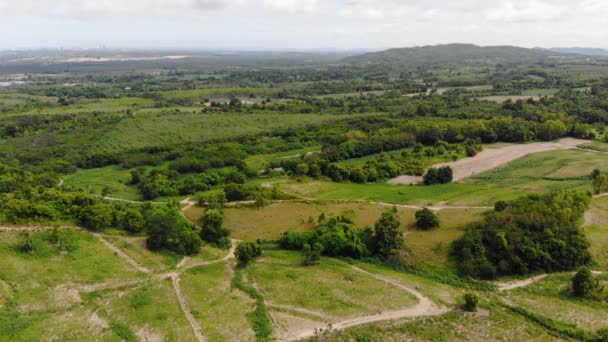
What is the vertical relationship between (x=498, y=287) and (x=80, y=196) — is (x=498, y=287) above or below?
below

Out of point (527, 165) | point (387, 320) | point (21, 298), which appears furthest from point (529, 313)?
point (527, 165)

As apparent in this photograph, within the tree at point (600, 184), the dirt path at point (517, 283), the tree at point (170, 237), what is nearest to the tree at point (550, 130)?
the tree at point (600, 184)

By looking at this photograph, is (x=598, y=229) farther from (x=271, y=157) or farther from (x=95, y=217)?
(x=271, y=157)

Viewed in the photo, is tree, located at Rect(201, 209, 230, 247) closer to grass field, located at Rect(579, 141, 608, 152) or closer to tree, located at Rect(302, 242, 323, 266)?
tree, located at Rect(302, 242, 323, 266)

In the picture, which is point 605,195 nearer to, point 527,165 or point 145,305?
point 527,165

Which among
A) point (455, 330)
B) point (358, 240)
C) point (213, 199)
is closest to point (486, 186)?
point (358, 240)

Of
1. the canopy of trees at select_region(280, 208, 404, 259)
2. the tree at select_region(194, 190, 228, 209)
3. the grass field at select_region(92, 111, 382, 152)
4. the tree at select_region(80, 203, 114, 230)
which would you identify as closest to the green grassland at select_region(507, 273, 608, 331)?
the canopy of trees at select_region(280, 208, 404, 259)
